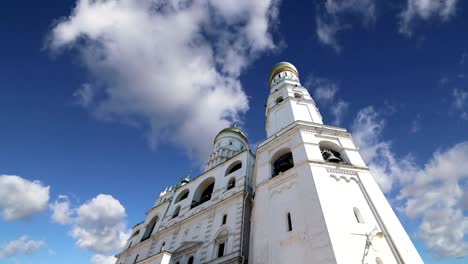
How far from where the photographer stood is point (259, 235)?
14.3 meters

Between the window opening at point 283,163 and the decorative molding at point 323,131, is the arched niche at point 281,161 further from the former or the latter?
the decorative molding at point 323,131

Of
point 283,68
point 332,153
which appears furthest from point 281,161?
point 283,68

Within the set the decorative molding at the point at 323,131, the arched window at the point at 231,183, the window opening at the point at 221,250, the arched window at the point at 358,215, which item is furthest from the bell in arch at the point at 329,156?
the window opening at the point at 221,250

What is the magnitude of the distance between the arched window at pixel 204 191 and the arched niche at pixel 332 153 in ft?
43.1

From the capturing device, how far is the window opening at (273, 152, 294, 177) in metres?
18.5

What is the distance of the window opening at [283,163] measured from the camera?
18.5 meters

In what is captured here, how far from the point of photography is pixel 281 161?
19.0m

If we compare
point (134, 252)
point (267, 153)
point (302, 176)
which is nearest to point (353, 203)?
point (302, 176)

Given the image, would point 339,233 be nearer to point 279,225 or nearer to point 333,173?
point 279,225

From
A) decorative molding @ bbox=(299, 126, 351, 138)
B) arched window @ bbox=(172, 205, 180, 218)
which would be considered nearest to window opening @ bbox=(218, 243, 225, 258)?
arched window @ bbox=(172, 205, 180, 218)

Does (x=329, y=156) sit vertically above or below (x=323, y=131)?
below

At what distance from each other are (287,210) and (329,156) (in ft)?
17.0

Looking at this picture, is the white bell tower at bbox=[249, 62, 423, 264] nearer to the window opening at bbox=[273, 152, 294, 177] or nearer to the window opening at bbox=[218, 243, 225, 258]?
the window opening at bbox=[273, 152, 294, 177]

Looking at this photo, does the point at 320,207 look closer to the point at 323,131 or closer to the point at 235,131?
the point at 323,131
